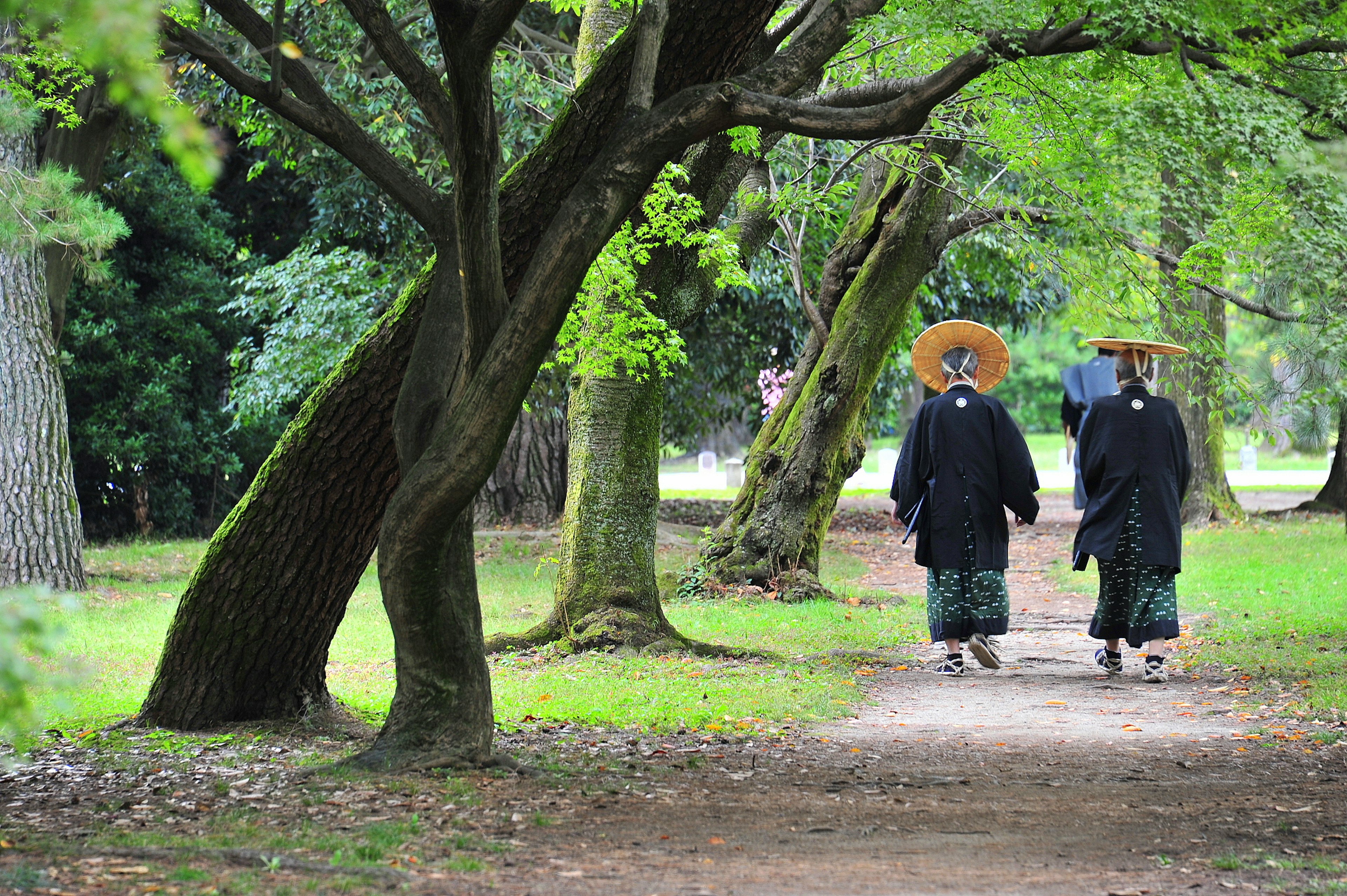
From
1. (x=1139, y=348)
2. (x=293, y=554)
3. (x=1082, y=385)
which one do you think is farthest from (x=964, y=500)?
(x=1082, y=385)

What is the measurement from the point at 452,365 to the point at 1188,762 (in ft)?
11.9

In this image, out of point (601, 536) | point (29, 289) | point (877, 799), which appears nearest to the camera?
point (877, 799)

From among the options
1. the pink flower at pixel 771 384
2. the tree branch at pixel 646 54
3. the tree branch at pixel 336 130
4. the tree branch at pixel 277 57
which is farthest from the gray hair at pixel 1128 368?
the pink flower at pixel 771 384

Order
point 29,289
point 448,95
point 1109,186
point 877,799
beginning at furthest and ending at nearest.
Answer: point 29,289
point 1109,186
point 448,95
point 877,799

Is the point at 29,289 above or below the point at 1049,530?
above

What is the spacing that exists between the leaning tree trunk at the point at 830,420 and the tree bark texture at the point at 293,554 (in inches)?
237

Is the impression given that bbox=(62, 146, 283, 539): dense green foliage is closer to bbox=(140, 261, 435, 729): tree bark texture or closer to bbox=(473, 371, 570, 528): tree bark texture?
bbox=(473, 371, 570, 528): tree bark texture

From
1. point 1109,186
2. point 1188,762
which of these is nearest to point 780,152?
point 1109,186

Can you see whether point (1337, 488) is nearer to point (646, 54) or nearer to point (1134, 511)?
point (1134, 511)

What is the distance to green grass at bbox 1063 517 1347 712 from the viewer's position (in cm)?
758

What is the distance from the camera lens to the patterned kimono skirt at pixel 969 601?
26.7ft

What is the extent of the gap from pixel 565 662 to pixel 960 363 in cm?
346

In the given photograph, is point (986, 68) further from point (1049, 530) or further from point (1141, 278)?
point (1049, 530)

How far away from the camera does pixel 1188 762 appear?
5312 millimetres
